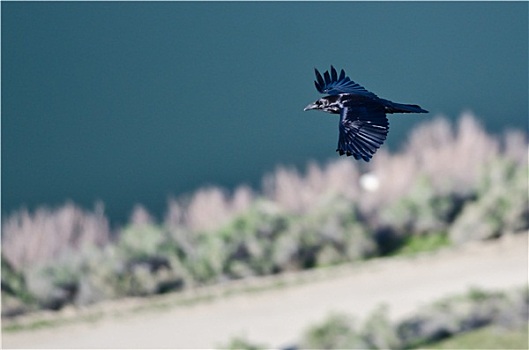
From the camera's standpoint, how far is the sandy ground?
27.0ft

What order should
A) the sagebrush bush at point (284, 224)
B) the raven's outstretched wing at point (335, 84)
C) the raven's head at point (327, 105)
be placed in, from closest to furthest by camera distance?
Result: the raven's head at point (327, 105) < the raven's outstretched wing at point (335, 84) < the sagebrush bush at point (284, 224)

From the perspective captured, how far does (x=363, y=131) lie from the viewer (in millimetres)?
3410

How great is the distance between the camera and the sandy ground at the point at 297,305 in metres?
8.23

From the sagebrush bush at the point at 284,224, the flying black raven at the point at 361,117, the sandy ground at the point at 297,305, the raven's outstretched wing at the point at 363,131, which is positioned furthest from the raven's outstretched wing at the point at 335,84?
the sagebrush bush at the point at 284,224

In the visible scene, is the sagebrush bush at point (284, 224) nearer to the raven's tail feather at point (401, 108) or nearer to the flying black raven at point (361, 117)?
the flying black raven at point (361, 117)

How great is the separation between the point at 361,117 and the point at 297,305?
5.33 m

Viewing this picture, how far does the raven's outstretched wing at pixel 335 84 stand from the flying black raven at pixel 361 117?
0.04m

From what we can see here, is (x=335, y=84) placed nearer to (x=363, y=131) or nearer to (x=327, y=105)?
(x=327, y=105)

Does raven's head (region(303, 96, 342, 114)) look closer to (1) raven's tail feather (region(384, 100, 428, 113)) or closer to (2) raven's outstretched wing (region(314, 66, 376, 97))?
(2) raven's outstretched wing (region(314, 66, 376, 97))

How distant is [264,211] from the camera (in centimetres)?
1002

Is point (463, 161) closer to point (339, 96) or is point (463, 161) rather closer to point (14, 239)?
point (14, 239)

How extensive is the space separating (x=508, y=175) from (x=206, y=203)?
2.85 meters

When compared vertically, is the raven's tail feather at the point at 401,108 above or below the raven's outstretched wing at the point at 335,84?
below

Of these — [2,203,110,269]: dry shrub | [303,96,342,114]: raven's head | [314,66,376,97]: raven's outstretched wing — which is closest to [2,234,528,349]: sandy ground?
[2,203,110,269]: dry shrub
